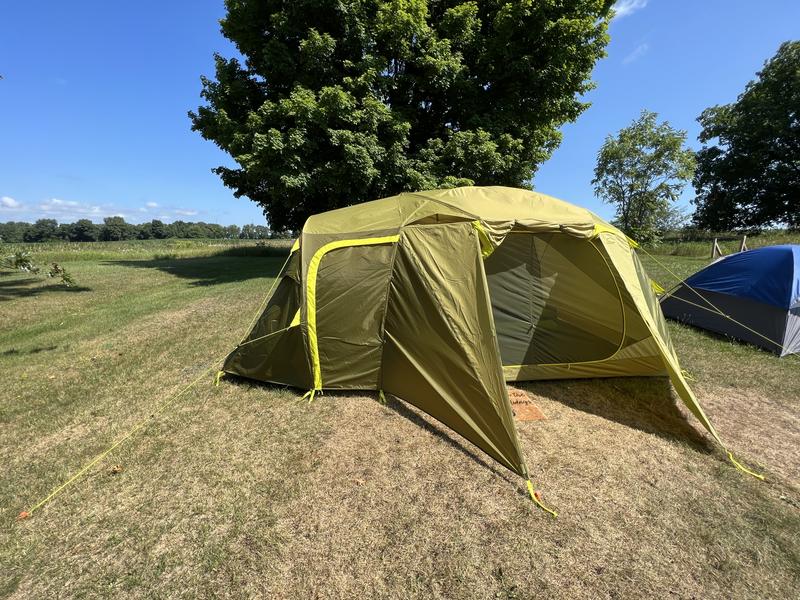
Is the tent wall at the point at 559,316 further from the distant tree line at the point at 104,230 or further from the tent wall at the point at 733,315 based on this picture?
the distant tree line at the point at 104,230

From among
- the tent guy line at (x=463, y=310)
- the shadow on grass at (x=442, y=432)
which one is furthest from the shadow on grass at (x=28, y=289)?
the shadow on grass at (x=442, y=432)

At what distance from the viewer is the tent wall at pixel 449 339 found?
3.63m

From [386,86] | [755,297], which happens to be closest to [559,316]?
[755,297]

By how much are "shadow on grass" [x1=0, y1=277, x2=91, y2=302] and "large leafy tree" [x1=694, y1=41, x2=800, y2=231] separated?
→ 4399 centimetres

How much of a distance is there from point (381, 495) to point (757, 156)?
41.6m

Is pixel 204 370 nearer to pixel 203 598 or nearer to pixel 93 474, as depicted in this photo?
pixel 93 474

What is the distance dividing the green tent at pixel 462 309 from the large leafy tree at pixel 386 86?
312 inches

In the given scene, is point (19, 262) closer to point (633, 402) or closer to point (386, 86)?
point (386, 86)

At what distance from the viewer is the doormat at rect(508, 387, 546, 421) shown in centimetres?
442

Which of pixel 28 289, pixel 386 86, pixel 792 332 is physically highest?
pixel 386 86

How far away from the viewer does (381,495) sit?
3.21m

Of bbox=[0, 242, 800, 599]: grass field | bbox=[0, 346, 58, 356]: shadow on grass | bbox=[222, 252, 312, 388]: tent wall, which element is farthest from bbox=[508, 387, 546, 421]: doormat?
bbox=[0, 346, 58, 356]: shadow on grass

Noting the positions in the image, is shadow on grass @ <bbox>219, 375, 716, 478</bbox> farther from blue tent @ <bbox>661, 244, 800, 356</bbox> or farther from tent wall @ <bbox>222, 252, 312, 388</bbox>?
blue tent @ <bbox>661, 244, 800, 356</bbox>

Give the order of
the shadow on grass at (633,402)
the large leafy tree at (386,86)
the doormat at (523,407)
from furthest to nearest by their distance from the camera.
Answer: the large leafy tree at (386,86), the doormat at (523,407), the shadow on grass at (633,402)
